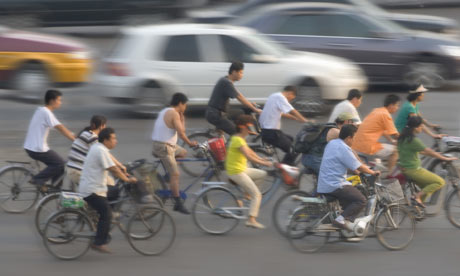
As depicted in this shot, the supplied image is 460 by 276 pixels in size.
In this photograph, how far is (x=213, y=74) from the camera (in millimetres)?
14750

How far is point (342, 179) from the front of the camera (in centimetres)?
883

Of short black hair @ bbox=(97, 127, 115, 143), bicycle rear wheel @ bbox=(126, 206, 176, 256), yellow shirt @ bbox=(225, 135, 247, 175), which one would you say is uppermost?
short black hair @ bbox=(97, 127, 115, 143)

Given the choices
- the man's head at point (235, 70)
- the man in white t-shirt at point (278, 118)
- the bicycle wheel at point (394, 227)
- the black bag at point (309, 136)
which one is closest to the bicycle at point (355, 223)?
the bicycle wheel at point (394, 227)

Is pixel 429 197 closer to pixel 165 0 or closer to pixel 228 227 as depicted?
pixel 228 227

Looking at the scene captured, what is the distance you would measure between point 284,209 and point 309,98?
5.99 m

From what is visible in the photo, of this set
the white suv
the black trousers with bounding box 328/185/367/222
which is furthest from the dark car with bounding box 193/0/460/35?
the black trousers with bounding box 328/185/367/222

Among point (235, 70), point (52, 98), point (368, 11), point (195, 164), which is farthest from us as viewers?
point (368, 11)

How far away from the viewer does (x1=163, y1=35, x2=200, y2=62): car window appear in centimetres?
1473

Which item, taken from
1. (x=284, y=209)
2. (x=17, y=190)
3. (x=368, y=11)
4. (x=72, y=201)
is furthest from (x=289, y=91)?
(x=368, y=11)

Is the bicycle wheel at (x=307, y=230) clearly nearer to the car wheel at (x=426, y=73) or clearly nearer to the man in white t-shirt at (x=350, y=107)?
the man in white t-shirt at (x=350, y=107)

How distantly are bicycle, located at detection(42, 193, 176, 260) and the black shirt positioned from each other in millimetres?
3189

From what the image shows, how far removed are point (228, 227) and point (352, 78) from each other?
21.4 ft

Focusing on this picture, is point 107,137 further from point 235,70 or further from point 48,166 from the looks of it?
point 235,70

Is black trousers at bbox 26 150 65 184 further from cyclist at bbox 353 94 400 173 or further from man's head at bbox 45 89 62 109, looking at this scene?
cyclist at bbox 353 94 400 173
